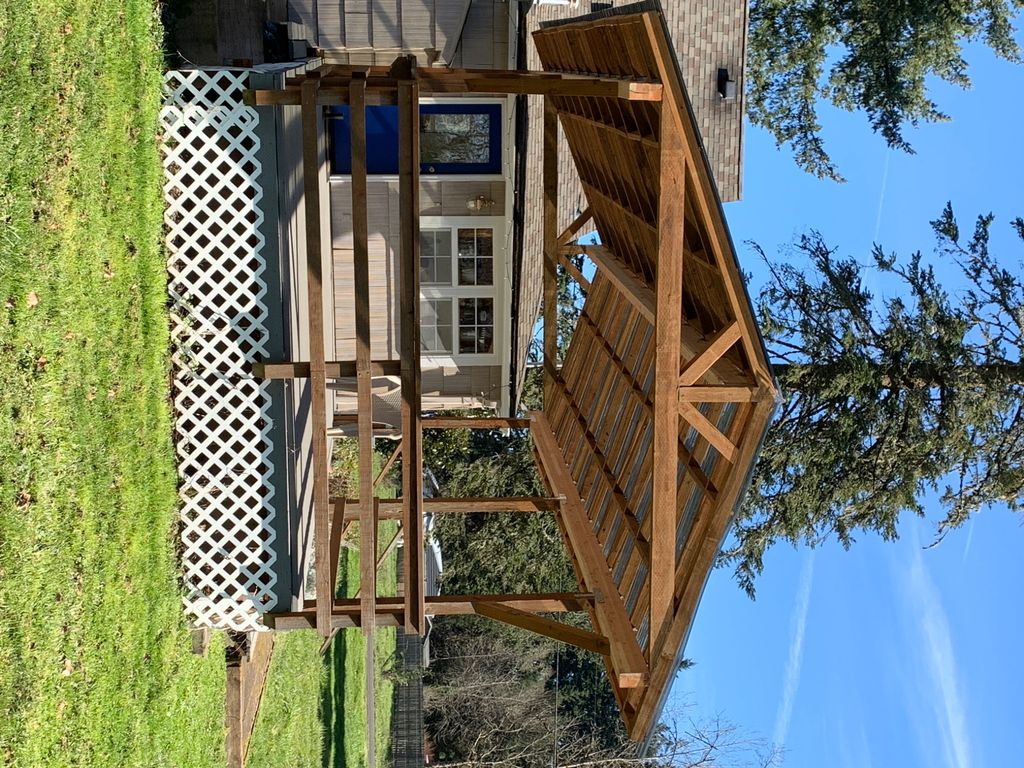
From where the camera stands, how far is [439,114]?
41.7 feet

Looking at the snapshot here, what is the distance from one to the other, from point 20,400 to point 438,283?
27.8 feet

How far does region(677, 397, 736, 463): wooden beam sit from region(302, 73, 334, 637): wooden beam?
114 inches

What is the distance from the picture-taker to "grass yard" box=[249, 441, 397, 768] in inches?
477

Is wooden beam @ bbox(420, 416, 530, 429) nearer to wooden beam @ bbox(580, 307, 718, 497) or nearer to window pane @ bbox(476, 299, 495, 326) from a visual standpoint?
wooden beam @ bbox(580, 307, 718, 497)

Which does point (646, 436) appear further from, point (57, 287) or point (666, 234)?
point (57, 287)

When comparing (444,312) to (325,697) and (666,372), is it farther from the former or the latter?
(666,372)

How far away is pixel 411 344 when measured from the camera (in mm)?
7184

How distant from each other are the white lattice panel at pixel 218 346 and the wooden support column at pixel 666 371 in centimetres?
346

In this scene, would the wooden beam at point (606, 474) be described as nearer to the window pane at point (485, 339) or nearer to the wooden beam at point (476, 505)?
the wooden beam at point (476, 505)

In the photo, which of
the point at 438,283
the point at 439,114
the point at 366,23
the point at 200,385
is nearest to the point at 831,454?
the point at 438,283

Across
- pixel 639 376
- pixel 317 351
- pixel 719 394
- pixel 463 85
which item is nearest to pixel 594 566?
pixel 639 376

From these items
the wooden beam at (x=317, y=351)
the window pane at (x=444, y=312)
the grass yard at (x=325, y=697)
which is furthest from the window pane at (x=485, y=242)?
the wooden beam at (x=317, y=351)

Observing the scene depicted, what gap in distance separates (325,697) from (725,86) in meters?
12.8

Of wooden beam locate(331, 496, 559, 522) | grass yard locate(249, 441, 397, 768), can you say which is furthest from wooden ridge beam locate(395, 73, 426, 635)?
grass yard locate(249, 441, 397, 768)
